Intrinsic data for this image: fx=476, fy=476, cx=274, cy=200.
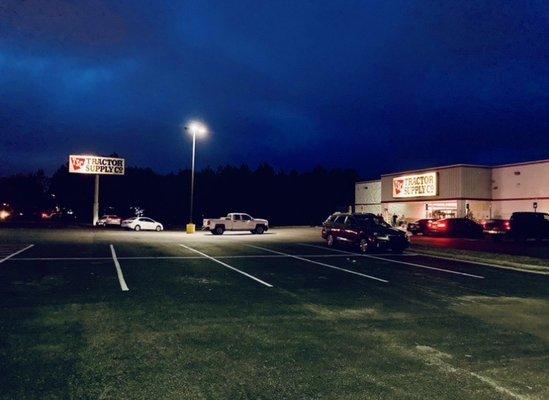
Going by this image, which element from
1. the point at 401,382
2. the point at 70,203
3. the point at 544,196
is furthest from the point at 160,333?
the point at 70,203

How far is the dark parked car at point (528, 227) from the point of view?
29609 millimetres

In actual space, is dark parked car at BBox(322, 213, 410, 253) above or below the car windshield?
below

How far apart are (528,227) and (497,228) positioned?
175 cm

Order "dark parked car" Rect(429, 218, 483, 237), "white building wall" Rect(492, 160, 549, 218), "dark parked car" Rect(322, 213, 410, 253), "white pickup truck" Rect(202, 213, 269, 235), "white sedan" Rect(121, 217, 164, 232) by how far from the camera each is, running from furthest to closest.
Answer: "white sedan" Rect(121, 217, 164, 232), "white pickup truck" Rect(202, 213, 269, 235), "white building wall" Rect(492, 160, 549, 218), "dark parked car" Rect(429, 218, 483, 237), "dark parked car" Rect(322, 213, 410, 253)

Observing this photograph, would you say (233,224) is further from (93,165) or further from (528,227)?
(93,165)

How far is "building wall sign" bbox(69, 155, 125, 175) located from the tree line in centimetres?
1582

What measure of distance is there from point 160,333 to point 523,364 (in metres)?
5.03

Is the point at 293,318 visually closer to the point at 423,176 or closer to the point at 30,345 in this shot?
the point at 30,345

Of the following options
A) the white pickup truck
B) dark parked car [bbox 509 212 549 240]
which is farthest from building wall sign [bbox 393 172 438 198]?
the white pickup truck

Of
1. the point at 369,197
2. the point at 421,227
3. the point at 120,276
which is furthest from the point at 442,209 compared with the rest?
the point at 120,276

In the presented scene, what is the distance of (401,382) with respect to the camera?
17.3 feet

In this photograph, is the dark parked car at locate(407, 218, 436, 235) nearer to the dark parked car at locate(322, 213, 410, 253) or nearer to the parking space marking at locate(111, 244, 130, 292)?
the dark parked car at locate(322, 213, 410, 253)

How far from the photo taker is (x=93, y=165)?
201 feet

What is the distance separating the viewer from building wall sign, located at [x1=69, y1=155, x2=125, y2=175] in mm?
60844
